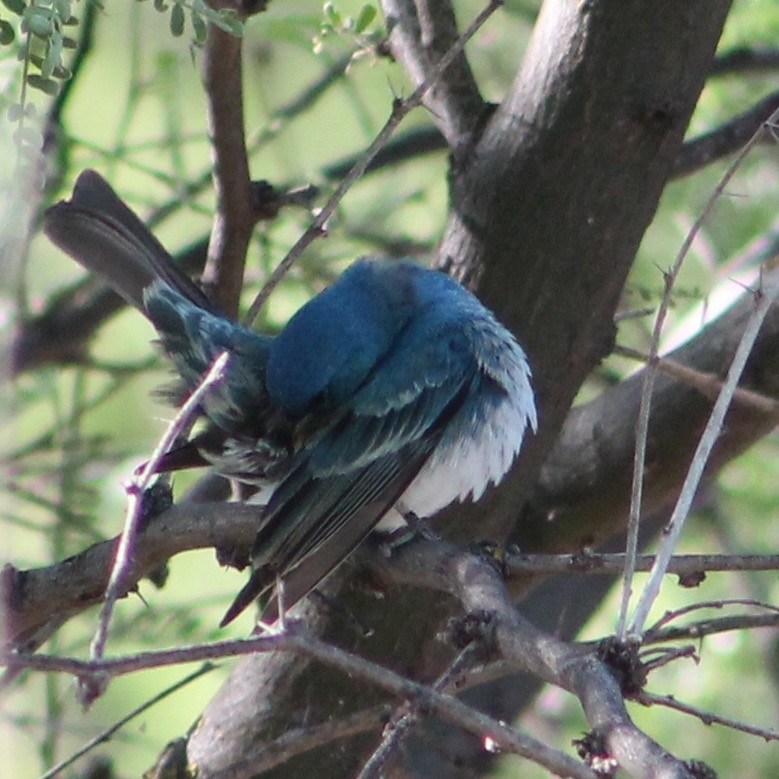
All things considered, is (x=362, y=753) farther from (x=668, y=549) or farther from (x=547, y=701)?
(x=547, y=701)

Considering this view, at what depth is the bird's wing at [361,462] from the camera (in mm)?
2850

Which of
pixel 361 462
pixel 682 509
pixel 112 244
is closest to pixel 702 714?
pixel 682 509

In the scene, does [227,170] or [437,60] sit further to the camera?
[437,60]

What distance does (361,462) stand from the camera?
325 cm

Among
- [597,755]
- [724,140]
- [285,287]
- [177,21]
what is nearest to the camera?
[597,755]

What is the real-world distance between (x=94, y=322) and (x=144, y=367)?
22cm

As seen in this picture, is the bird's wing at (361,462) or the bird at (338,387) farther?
the bird at (338,387)

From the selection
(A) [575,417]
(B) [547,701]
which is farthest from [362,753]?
(B) [547,701]

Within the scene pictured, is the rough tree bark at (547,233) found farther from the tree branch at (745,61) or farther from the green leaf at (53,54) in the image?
the green leaf at (53,54)

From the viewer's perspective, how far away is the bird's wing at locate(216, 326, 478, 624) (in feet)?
9.35

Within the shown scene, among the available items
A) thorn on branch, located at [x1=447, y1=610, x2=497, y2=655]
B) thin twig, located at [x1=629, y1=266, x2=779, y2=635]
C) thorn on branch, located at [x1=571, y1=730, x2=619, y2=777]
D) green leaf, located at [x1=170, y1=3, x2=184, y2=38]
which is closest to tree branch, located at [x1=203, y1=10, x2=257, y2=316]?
green leaf, located at [x1=170, y1=3, x2=184, y2=38]

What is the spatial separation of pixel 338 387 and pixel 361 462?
0.81 feet

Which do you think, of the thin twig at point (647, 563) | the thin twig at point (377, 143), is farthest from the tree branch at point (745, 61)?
the thin twig at point (647, 563)

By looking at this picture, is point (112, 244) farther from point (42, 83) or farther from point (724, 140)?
point (724, 140)
